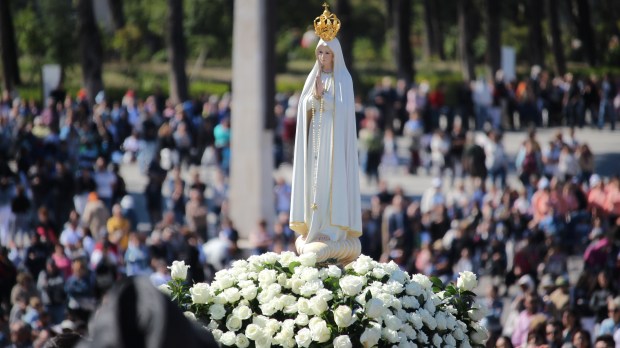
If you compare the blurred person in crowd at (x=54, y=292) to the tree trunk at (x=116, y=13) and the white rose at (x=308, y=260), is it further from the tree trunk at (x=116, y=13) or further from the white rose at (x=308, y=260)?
the tree trunk at (x=116, y=13)

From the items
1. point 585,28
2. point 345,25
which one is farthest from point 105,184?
point 585,28

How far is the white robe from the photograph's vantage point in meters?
8.71

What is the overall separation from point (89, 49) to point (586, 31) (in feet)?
71.1

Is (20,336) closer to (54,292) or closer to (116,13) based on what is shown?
(54,292)

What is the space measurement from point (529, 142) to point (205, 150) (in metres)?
7.45

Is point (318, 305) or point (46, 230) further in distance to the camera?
point (46, 230)

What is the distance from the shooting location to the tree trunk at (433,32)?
194ft

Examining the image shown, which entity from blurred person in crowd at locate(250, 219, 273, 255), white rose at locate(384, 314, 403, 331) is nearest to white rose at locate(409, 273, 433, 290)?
white rose at locate(384, 314, 403, 331)

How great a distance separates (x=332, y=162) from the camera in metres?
8.74

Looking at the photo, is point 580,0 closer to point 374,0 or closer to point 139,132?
point 374,0

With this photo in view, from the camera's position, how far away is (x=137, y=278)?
3.85 meters

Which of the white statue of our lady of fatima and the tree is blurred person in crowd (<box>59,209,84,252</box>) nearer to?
the white statue of our lady of fatima

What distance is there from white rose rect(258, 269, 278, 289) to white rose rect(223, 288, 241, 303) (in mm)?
147

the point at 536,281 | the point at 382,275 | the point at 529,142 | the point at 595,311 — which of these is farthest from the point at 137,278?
the point at 529,142
